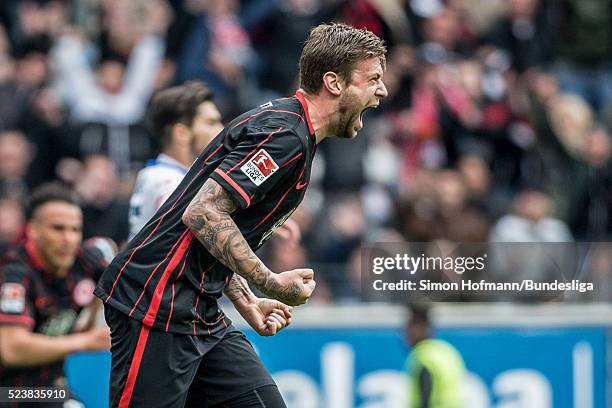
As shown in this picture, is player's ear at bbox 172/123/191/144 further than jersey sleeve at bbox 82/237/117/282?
No

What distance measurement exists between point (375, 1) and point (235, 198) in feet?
24.2

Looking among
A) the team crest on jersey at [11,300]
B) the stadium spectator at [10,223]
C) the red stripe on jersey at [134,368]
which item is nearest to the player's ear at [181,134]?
the team crest on jersey at [11,300]

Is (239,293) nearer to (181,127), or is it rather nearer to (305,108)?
(305,108)

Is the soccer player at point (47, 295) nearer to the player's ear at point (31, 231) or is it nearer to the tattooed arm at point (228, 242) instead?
the player's ear at point (31, 231)

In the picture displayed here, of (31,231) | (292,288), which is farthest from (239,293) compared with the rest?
(31,231)

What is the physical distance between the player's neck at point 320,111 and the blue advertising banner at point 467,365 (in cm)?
451

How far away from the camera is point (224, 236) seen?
14.6 ft

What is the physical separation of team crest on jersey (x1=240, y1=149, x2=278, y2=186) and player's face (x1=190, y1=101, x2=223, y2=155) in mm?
2323

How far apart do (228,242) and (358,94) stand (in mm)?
827

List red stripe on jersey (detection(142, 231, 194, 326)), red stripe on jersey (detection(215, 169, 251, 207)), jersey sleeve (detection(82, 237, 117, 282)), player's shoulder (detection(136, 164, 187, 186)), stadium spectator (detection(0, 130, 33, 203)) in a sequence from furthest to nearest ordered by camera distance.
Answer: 1. stadium spectator (detection(0, 130, 33, 203))
2. jersey sleeve (detection(82, 237, 117, 282))
3. player's shoulder (detection(136, 164, 187, 186))
4. red stripe on jersey (detection(142, 231, 194, 326))
5. red stripe on jersey (detection(215, 169, 251, 207))

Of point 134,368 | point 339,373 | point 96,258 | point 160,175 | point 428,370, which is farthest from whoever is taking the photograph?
point 339,373

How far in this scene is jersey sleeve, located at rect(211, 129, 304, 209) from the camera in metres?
4.45

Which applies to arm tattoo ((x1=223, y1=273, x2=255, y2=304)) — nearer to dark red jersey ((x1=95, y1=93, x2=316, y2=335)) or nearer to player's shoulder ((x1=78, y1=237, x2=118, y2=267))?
dark red jersey ((x1=95, y1=93, x2=316, y2=335))

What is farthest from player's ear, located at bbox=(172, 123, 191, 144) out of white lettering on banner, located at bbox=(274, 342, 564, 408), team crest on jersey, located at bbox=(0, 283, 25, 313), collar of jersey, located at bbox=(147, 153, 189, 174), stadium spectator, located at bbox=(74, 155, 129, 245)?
stadium spectator, located at bbox=(74, 155, 129, 245)
